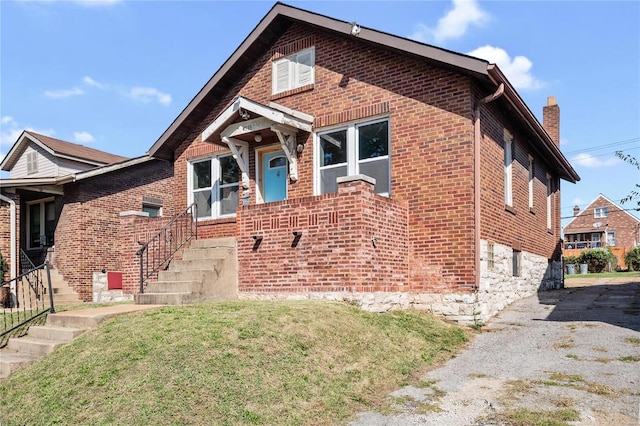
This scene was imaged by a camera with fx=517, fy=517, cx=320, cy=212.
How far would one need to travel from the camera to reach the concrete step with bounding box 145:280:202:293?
10047mm

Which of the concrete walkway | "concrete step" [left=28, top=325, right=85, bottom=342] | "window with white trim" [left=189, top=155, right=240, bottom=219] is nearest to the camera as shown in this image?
the concrete walkway

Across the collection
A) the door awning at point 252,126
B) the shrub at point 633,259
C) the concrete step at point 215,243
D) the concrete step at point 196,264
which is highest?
the door awning at point 252,126

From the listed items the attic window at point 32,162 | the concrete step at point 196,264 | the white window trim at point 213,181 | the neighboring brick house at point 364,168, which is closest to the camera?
the neighboring brick house at point 364,168

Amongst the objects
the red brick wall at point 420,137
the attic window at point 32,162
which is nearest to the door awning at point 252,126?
the red brick wall at point 420,137

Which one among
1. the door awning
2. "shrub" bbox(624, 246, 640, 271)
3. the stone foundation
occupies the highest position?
the door awning

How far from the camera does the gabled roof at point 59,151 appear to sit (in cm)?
2420

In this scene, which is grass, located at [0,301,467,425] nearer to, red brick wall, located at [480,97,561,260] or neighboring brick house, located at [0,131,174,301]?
red brick wall, located at [480,97,561,260]

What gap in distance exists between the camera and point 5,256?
17469 millimetres

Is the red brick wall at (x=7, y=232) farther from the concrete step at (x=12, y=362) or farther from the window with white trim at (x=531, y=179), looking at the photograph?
the window with white trim at (x=531, y=179)

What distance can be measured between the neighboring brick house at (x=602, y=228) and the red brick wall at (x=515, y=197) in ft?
108

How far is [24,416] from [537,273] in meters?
13.8

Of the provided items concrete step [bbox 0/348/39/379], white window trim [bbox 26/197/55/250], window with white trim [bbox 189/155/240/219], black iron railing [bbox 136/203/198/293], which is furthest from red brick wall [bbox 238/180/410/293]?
white window trim [bbox 26/197/55/250]

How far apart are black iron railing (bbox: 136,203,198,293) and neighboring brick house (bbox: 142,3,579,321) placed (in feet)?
1.30

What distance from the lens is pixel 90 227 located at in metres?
19.1
